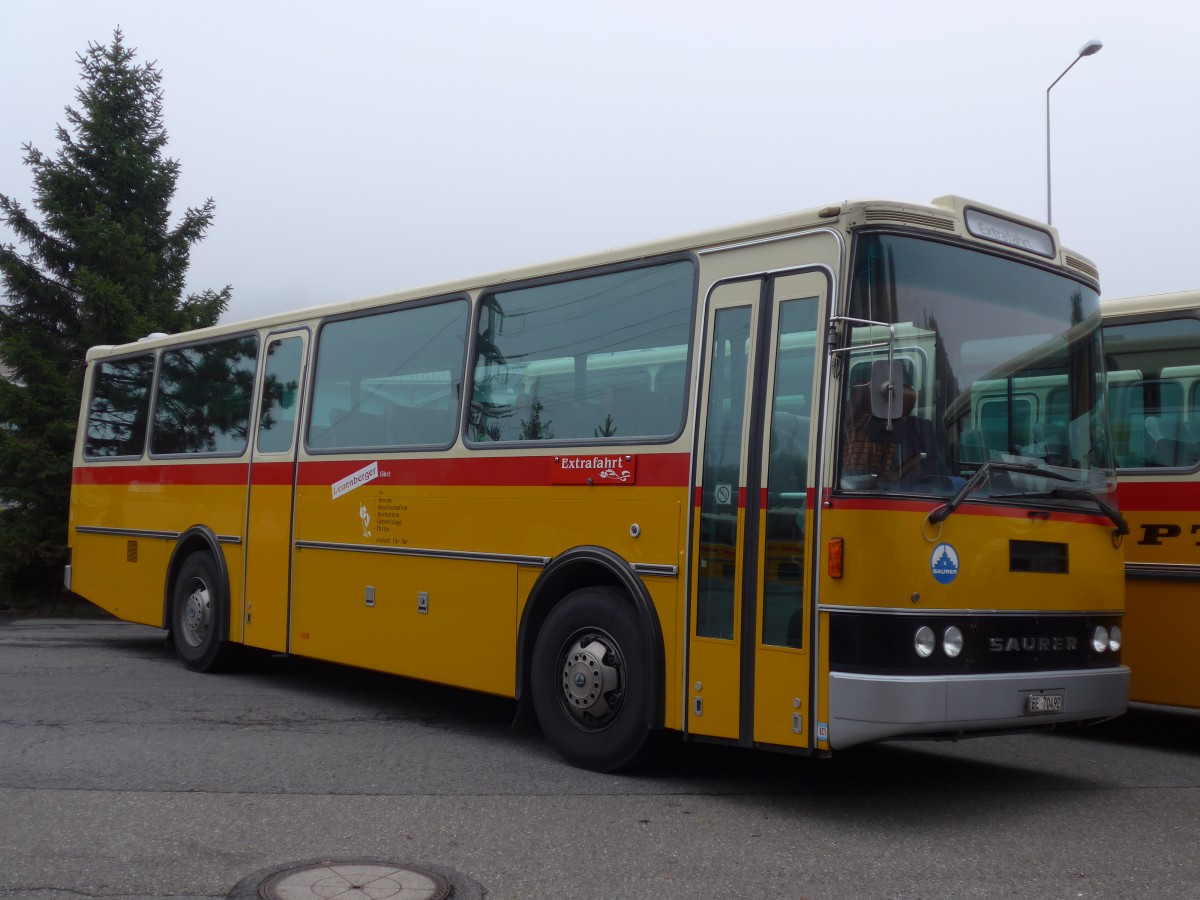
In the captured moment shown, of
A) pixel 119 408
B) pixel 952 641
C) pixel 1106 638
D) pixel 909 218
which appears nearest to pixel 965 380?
pixel 909 218

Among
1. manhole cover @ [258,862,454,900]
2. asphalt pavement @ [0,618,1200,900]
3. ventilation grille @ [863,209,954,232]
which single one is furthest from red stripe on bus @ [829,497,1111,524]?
manhole cover @ [258,862,454,900]

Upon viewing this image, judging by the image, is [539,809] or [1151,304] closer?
[539,809]

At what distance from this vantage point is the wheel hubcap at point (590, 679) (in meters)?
7.44

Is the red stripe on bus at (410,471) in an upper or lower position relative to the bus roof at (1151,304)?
lower

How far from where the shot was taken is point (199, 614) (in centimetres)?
1164

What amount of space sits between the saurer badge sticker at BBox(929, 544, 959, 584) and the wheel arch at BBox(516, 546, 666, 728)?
1.57 metres

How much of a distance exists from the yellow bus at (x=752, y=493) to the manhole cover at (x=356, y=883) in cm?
196

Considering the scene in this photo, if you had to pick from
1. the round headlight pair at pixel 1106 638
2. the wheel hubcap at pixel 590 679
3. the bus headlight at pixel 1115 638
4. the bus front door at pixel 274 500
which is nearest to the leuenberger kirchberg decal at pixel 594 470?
the wheel hubcap at pixel 590 679

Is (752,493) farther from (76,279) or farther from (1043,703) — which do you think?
(76,279)

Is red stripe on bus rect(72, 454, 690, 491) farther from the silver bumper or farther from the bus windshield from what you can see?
the silver bumper

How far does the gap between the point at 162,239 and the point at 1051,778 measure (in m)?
15.8

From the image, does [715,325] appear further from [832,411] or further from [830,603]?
[830,603]

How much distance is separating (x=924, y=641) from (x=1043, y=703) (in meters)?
0.87

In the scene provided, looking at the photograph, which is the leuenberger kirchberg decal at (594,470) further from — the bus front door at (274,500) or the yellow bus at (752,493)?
the bus front door at (274,500)
